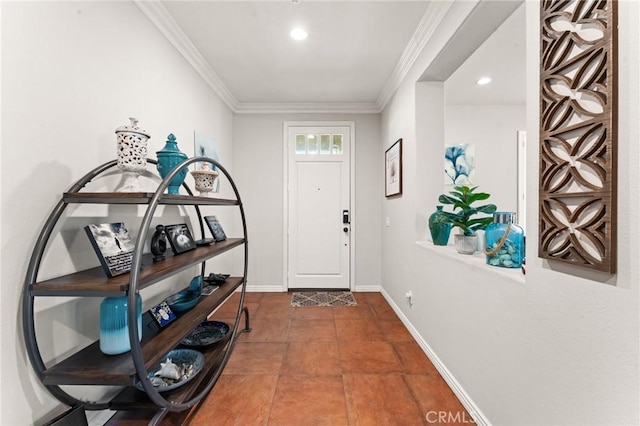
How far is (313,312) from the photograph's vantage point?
319 centimetres

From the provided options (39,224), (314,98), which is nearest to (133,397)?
(39,224)

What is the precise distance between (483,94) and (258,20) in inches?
114

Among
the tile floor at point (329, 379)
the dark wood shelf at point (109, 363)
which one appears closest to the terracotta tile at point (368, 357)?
the tile floor at point (329, 379)

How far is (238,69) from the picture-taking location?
2928mm

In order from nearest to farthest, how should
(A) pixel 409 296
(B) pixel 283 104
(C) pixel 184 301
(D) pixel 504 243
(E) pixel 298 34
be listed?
(D) pixel 504 243, (C) pixel 184 301, (E) pixel 298 34, (A) pixel 409 296, (B) pixel 283 104

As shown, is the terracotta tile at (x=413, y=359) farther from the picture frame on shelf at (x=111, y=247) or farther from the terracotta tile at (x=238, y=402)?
the picture frame on shelf at (x=111, y=247)

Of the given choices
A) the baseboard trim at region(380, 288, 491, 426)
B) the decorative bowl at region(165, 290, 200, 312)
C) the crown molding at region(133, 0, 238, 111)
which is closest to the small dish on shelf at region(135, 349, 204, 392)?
the decorative bowl at region(165, 290, 200, 312)

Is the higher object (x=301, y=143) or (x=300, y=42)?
(x=300, y=42)

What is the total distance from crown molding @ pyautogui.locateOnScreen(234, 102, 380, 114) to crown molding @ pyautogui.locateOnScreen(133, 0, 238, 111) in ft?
1.64

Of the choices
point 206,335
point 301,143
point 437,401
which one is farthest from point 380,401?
point 301,143

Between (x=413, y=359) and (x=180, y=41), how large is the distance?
3.19m

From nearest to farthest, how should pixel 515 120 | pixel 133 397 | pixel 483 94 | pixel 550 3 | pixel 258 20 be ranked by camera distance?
pixel 550 3, pixel 133 397, pixel 258 20, pixel 483 94, pixel 515 120

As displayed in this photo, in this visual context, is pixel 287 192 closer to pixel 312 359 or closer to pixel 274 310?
pixel 274 310

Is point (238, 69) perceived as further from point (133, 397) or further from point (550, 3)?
point (133, 397)
